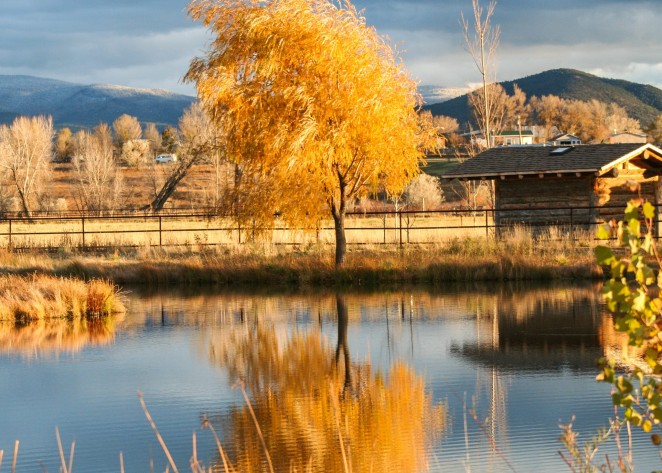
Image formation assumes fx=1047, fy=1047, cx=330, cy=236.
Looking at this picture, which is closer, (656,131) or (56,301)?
(56,301)

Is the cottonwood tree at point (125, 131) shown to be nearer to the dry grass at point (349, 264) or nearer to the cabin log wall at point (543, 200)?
the cabin log wall at point (543, 200)

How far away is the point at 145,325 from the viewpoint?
21.5m

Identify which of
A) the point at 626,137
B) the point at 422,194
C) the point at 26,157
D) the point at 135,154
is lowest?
the point at 422,194

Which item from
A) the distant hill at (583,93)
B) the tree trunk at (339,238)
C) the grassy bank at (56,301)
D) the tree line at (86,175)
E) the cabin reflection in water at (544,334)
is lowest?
the cabin reflection in water at (544,334)

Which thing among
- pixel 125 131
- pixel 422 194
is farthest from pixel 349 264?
pixel 125 131

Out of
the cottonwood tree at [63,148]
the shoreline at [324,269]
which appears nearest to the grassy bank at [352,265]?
the shoreline at [324,269]

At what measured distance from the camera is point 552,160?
3759 cm

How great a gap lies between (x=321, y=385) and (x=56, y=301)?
1016cm

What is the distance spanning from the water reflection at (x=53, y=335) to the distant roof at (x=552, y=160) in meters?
18.6

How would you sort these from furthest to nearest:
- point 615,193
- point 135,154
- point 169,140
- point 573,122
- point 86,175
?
point 169,140 < point 573,122 < point 135,154 < point 86,175 < point 615,193

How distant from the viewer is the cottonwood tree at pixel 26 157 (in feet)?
303

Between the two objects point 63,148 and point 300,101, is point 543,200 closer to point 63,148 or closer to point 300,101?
point 300,101

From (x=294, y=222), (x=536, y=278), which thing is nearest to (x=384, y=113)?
(x=294, y=222)

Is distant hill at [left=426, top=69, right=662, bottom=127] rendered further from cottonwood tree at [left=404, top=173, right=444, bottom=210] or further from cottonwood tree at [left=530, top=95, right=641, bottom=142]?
cottonwood tree at [left=404, top=173, right=444, bottom=210]
